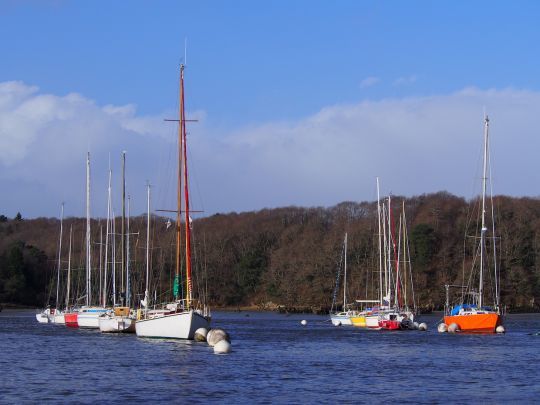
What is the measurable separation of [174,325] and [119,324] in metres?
15.2

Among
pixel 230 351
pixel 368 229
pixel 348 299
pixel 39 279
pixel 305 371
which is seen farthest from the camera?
pixel 39 279

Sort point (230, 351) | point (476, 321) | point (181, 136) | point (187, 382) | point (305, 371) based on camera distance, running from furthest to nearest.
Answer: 1. point (476, 321)
2. point (181, 136)
3. point (230, 351)
4. point (305, 371)
5. point (187, 382)

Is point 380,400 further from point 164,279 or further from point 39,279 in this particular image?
point 39,279

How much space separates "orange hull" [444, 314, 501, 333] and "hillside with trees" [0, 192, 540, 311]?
5365 centimetres

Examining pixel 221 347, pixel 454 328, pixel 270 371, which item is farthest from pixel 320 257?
pixel 270 371

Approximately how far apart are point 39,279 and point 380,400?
496ft

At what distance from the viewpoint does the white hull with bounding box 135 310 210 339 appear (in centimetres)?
5822

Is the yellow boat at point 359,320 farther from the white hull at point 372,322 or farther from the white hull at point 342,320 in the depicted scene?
the white hull at point 342,320

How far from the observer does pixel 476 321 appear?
77062 millimetres

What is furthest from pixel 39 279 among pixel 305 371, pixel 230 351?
pixel 305 371

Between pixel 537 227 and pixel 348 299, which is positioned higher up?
pixel 537 227

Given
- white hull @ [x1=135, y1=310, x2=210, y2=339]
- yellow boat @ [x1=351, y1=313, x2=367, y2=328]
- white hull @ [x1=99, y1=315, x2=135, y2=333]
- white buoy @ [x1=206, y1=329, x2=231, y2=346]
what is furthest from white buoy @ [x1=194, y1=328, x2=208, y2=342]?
yellow boat @ [x1=351, y1=313, x2=367, y2=328]

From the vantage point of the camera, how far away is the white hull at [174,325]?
5822cm

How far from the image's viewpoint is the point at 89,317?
84062 millimetres
